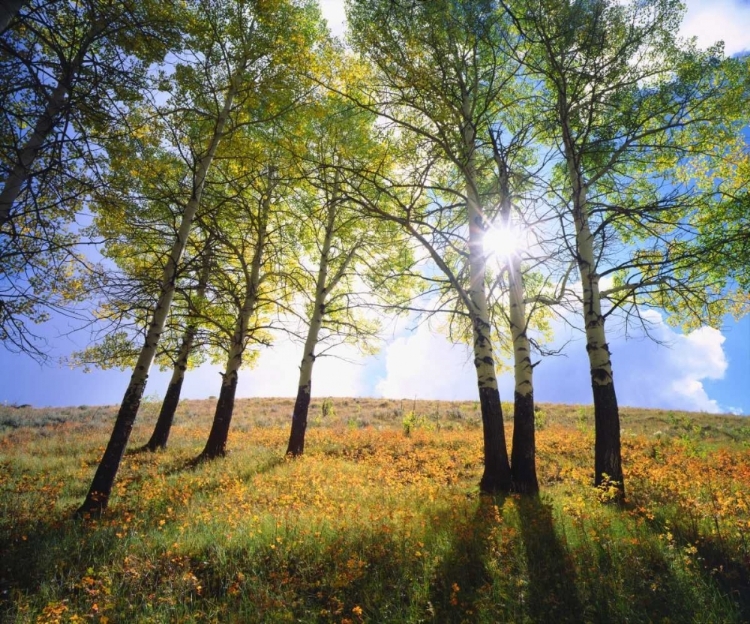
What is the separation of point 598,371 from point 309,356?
6.87 metres

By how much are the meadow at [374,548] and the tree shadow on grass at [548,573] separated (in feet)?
0.06

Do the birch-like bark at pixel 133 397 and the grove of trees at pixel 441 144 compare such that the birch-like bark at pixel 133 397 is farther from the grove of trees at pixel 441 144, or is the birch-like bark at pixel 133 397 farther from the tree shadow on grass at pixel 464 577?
the tree shadow on grass at pixel 464 577

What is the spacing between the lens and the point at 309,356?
10219 mm

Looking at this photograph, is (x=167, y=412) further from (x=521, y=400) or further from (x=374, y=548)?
(x=521, y=400)

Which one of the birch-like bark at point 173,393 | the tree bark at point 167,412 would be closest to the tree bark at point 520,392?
the birch-like bark at point 173,393

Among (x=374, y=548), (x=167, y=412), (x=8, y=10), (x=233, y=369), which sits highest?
(x=8, y=10)

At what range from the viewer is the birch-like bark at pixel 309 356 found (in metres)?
9.93

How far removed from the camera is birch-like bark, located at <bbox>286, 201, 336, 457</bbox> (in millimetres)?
9930

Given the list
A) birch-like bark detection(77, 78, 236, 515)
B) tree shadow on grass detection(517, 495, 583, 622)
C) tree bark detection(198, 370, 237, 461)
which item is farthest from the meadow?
tree bark detection(198, 370, 237, 461)

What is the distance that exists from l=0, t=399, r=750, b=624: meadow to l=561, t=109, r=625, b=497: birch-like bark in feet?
1.95

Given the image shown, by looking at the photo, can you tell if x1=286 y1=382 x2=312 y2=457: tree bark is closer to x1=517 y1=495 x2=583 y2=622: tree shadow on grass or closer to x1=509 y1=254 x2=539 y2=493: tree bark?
x1=509 y1=254 x2=539 y2=493: tree bark

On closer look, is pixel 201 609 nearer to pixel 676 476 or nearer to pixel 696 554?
pixel 696 554

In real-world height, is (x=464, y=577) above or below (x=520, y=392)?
below

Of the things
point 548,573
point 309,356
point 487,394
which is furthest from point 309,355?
point 548,573
